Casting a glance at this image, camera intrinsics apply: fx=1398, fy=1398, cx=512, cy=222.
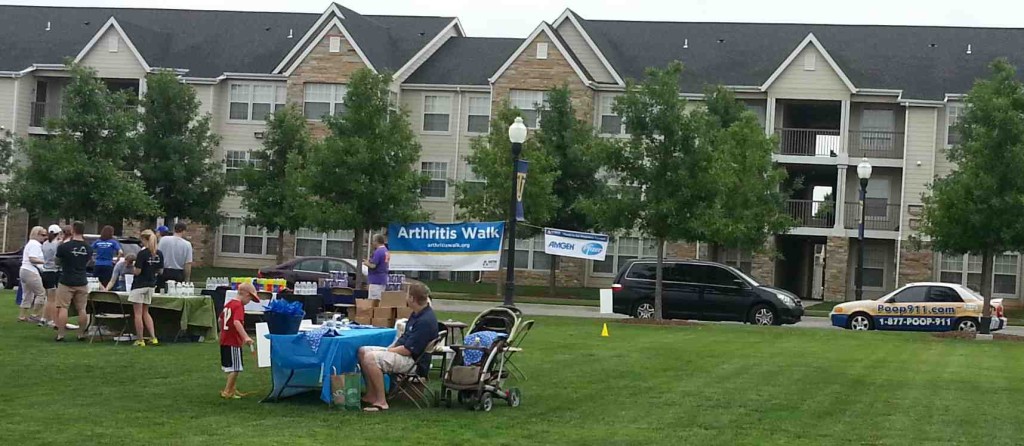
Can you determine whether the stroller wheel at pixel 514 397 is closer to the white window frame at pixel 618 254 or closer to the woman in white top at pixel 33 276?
the woman in white top at pixel 33 276

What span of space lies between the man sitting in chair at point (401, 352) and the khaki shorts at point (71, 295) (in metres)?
7.51

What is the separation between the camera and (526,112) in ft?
165

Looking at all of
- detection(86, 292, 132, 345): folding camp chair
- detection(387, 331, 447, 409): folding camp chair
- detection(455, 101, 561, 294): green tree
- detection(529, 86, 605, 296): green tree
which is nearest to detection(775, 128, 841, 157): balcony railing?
detection(529, 86, 605, 296): green tree

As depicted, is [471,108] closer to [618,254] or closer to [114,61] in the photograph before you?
[618,254]

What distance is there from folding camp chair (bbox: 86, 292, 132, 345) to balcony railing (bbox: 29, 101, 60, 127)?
3645cm

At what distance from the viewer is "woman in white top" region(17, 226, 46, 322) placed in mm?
21641

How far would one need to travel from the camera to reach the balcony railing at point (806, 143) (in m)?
50.7

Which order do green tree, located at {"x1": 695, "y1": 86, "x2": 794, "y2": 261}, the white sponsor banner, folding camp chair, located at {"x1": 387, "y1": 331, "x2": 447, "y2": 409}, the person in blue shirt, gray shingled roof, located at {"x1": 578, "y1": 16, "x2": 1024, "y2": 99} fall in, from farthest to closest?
gray shingled roof, located at {"x1": 578, "y1": 16, "x2": 1024, "y2": 99}, green tree, located at {"x1": 695, "y1": 86, "x2": 794, "y2": 261}, the white sponsor banner, the person in blue shirt, folding camp chair, located at {"x1": 387, "y1": 331, "x2": 447, "y2": 409}

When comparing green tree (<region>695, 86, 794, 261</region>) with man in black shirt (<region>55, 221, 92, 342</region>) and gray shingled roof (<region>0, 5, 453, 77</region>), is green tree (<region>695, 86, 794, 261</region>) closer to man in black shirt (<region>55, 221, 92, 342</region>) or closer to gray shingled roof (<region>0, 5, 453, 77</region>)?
gray shingled roof (<region>0, 5, 453, 77</region>)

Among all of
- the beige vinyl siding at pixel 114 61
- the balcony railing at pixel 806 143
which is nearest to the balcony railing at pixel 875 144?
the balcony railing at pixel 806 143

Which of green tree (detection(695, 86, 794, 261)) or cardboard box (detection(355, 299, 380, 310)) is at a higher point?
green tree (detection(695, 86, 794, 261))

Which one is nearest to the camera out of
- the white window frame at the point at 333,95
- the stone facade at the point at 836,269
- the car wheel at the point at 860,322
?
the car wheel at the point at 860,322

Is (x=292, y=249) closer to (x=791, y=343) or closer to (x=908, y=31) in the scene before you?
(x=908, y=31)

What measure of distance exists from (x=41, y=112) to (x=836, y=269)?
31.0 metres
